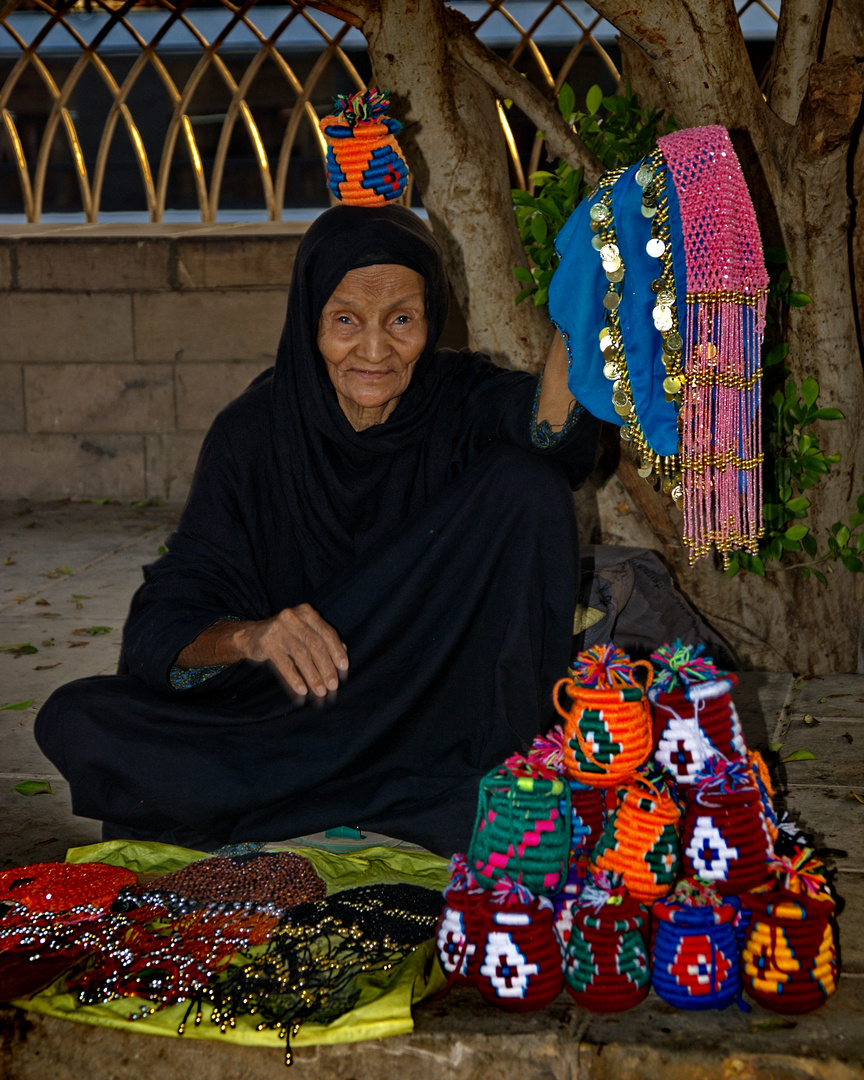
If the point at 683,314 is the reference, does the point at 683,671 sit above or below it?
below

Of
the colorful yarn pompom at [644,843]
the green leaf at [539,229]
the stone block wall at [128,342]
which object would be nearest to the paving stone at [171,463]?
the stone block wall at [128,342]

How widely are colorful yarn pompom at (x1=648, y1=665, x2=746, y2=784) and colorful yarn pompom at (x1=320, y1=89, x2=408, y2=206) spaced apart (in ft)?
4.07

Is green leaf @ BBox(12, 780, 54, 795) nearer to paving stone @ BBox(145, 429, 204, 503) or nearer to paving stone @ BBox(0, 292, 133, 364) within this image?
paving stone @ BBox(145, 429, 204, 503)

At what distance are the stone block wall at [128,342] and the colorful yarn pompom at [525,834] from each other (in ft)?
14.5

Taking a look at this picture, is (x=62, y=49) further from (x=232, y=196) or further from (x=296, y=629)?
(x=296, y=629)

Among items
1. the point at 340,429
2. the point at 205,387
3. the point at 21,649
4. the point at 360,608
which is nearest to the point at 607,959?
the point at 360,608

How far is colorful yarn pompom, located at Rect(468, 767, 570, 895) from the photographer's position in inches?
73.3

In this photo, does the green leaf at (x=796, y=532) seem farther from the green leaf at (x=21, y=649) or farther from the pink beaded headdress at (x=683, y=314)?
the green leaf at (x=21, y=649)

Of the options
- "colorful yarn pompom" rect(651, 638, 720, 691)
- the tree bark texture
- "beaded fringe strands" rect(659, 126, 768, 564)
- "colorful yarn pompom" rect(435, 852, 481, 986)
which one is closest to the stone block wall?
the tree bark texture

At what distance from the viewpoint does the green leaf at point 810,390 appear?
10.6 ft

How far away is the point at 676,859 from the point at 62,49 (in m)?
9.10

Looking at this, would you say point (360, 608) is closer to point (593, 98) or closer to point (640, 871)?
point (640, 871)

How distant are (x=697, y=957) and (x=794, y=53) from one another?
259cm

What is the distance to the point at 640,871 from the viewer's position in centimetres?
185
